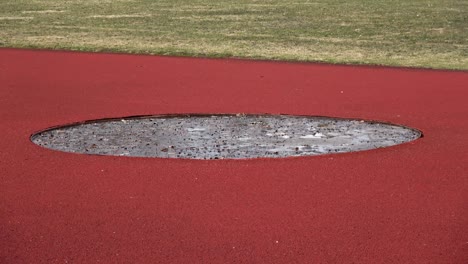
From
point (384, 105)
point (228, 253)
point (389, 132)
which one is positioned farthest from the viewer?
point (384, 105)

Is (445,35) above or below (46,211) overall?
below

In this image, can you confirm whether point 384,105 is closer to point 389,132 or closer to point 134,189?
point 389,132

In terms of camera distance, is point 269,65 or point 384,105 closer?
point 384,105

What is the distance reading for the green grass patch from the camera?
19312 mm

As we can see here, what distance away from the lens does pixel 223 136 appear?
9930 mm

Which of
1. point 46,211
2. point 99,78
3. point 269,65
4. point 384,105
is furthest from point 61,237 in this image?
point 269,65

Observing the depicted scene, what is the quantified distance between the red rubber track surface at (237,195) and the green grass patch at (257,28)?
6.19 m

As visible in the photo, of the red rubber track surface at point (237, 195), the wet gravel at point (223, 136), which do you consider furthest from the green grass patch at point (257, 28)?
the wet gravel at point (223, 136)

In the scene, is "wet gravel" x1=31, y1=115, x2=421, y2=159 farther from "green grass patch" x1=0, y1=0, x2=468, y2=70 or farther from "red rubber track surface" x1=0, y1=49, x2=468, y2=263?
"green grass patch" x1=0, y1=0, x2=468, y2=70

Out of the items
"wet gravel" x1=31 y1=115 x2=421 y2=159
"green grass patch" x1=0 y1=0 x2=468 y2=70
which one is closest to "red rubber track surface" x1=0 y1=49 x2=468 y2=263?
"wet gravel" x1=31 y1=115 x2=421 y2=159

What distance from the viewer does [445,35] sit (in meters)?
22.2

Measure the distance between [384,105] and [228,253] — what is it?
687 cm

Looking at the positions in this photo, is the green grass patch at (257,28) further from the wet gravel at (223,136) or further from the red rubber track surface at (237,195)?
the wet gravel at (223,136)

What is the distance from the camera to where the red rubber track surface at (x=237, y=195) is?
19.7 feet
